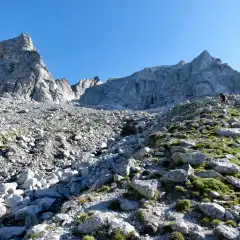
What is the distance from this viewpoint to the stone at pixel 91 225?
7.56 metres

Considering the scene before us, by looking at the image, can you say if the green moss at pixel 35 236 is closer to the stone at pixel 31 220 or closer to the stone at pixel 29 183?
the stone at pixel 31 220

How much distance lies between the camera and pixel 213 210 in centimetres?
824

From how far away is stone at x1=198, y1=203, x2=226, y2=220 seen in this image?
811 centimetres

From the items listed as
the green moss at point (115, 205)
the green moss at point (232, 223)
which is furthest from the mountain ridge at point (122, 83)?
the green moss at point (232, 223)

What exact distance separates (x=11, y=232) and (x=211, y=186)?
6.72m

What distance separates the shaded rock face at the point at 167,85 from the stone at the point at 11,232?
389ft

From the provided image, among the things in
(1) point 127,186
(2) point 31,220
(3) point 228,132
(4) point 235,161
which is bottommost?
(2) point 31,220

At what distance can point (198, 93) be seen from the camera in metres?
132

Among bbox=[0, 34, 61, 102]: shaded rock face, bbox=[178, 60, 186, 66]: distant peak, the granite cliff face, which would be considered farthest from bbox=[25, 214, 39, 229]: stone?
bbox=[178, 60, 186, 66]: distant peak

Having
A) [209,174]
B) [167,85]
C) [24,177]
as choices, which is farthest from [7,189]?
[167,85]

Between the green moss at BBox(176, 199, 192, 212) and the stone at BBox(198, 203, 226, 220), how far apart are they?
0.43 meters

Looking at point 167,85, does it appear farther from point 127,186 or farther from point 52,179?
point 127,186

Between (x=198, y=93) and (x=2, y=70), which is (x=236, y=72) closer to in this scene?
(x=198, y=93)

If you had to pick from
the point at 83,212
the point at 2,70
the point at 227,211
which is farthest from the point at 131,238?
the point at 2,70
